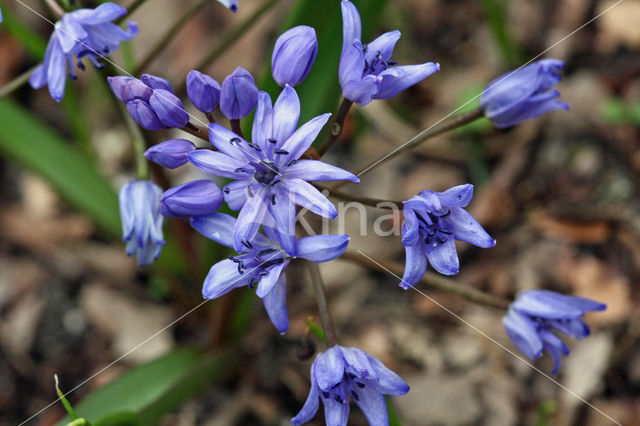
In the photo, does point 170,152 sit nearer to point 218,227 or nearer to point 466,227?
point 218,227

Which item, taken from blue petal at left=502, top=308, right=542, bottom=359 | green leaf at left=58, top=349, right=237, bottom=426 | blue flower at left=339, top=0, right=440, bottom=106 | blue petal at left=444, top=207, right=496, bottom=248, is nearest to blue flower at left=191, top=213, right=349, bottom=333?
blue petal at left=444, top=207, right=496, bottom=248

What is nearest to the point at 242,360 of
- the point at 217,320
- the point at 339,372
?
the point at 217,320

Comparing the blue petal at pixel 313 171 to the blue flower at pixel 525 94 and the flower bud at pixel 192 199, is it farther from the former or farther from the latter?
the blue flower at pixel 525 94

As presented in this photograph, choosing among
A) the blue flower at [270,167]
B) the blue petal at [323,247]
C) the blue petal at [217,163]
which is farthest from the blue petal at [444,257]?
the blue petal at [217,163]

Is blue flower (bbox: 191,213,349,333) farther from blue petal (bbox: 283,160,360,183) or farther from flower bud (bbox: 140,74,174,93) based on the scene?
flower bud (bbox: 140,74,174,93)

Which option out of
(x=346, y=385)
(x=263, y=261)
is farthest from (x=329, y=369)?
(x=263, y=261)

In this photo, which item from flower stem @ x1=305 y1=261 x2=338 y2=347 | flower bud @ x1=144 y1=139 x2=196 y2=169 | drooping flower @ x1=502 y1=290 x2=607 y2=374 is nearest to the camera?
flower bud @ x1=144 y1=139 x2=196 y2=169

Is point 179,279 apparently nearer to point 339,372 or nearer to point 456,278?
point 456,278
